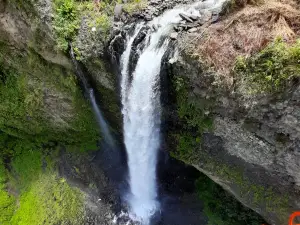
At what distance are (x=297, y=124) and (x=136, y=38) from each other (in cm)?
423

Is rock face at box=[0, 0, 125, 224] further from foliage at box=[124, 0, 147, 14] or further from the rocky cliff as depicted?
the rocky cliff

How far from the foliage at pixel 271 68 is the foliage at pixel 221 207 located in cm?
501

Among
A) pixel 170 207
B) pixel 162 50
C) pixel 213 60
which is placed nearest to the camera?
pixel 213 60

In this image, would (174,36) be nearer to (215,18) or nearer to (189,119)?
(215,18)

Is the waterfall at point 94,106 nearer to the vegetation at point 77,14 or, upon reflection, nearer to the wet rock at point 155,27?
the vegetation at point 77,14

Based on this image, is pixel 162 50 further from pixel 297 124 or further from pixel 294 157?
pixel 294 157

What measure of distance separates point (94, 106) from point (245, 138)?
5.21 m

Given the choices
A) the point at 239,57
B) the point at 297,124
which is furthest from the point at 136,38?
the point at 297,124

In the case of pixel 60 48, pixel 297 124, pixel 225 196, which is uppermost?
pixel 60 48

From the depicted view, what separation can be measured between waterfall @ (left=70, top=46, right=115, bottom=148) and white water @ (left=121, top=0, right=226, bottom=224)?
113 centimetres

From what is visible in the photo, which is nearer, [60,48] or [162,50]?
[162,50]

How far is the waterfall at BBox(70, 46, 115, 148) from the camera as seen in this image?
26.7ft

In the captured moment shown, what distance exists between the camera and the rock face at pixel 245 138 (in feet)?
19.0

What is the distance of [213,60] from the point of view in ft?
19.7
